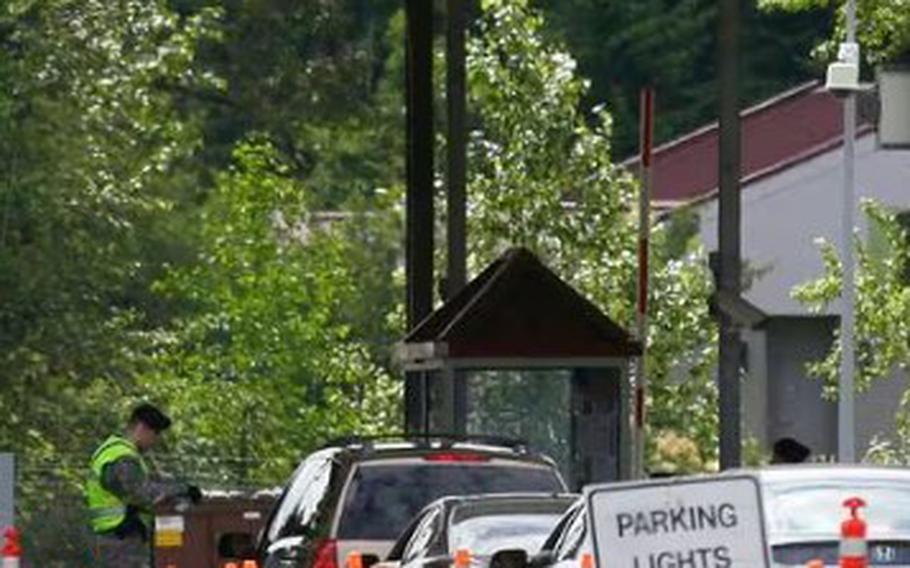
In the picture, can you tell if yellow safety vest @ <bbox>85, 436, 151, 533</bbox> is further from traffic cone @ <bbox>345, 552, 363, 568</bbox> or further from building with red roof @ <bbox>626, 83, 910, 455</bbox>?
building with red roof @ <bbox>626, 83, 910, 455</bbox>

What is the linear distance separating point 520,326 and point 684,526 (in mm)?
15207

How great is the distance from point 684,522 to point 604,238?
2936 centimetres

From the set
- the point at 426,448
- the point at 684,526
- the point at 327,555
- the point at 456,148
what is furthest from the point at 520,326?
the point at 684,526

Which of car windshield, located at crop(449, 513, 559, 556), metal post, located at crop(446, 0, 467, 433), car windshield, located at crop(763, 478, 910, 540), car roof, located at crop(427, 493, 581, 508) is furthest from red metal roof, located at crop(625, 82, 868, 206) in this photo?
car windshield, located at crop(763, 478, 910, 540)

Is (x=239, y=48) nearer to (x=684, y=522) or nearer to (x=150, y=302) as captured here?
(x=150, y=302)

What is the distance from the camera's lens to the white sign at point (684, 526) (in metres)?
16.3

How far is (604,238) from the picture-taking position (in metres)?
45.8

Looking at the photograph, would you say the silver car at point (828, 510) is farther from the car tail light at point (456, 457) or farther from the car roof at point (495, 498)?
the car tail light at point (456, 457)

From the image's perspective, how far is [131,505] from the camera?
2466 centimetres

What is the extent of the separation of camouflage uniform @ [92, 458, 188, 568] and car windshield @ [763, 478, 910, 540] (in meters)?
7.29

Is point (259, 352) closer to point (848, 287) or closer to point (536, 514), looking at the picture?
point (848, 287)

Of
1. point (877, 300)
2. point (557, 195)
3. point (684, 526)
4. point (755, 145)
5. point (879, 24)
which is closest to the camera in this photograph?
point (684, 526)

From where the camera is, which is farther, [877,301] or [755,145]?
[755,145]

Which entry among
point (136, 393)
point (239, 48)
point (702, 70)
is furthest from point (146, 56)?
point (702, 70)
